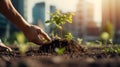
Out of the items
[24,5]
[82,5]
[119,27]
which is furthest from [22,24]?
[82,5]

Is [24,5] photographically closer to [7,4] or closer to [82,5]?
[82,5]

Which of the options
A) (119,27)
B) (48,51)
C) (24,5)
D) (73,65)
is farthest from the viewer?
(119,27)

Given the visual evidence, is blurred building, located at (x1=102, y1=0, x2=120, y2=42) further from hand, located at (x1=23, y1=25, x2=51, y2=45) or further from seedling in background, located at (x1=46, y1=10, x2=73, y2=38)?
hand, located at (x1=23, y1=25, x2=51, y2=45)

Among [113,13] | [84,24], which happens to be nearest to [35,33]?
[113,13]

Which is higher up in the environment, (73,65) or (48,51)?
(73,65)

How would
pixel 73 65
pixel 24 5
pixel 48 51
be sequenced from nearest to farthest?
pixel 73 65, pixel 48 51, pixel 24 5

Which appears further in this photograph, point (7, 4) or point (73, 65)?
point (7, 4)

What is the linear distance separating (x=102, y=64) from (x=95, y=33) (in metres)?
99.5

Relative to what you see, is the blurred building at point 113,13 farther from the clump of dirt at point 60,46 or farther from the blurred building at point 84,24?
the clump of dirt at point 60,46

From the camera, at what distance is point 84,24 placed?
11381cm

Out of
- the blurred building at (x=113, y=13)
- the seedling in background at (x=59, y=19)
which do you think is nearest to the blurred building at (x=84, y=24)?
the blurred building at (x=113, y=13)

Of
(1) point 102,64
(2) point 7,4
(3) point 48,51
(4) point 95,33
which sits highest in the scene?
(2) point 7,4

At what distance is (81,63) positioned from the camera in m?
1.57

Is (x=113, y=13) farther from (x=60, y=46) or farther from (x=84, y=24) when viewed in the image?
(x=60, y=46)
